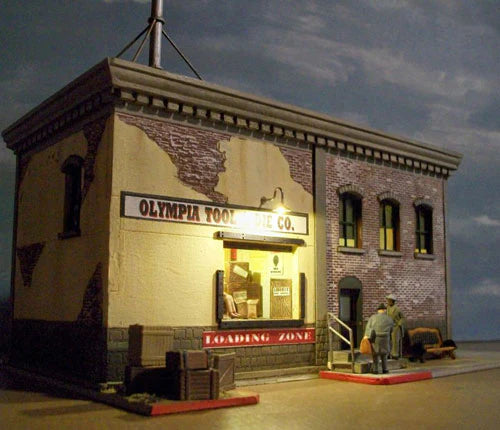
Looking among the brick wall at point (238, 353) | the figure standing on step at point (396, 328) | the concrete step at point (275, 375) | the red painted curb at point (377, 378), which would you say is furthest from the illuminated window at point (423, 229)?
the concrete step at point (275, 375)

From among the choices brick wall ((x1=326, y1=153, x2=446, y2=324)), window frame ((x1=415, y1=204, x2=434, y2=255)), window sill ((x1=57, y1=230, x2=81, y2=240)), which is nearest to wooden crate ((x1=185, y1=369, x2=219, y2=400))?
window sill ((x1=57, y1=230, x2=81, y2=240))

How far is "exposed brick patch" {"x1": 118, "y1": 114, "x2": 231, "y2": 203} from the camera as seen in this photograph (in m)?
15.0

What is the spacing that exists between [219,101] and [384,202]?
7393mm

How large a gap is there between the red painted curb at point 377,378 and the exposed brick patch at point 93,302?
6203 mm

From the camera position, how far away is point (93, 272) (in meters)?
14.5

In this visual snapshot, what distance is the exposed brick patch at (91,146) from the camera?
14.9 m

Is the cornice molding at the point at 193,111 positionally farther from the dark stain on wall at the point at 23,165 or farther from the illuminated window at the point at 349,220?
the illuminated window at the point at 349,220

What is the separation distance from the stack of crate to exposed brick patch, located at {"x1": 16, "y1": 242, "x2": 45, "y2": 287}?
6974mm

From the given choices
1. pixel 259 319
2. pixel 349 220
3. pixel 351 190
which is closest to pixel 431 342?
pixel 349 220

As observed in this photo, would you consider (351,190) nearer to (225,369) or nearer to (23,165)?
(225,369)

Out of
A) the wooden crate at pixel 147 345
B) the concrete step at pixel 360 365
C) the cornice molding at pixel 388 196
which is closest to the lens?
the wooden crate at pixel 147 345

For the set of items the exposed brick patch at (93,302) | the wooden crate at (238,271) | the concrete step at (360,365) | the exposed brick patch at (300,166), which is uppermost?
the exposed brick patch at (300,166)

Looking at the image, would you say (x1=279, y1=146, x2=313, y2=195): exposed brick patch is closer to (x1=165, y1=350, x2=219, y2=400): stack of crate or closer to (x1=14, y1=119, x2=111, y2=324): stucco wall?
(x1=14, y1=119, x2=111, y2=324): stucco wall

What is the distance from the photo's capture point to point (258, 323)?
1622cm
